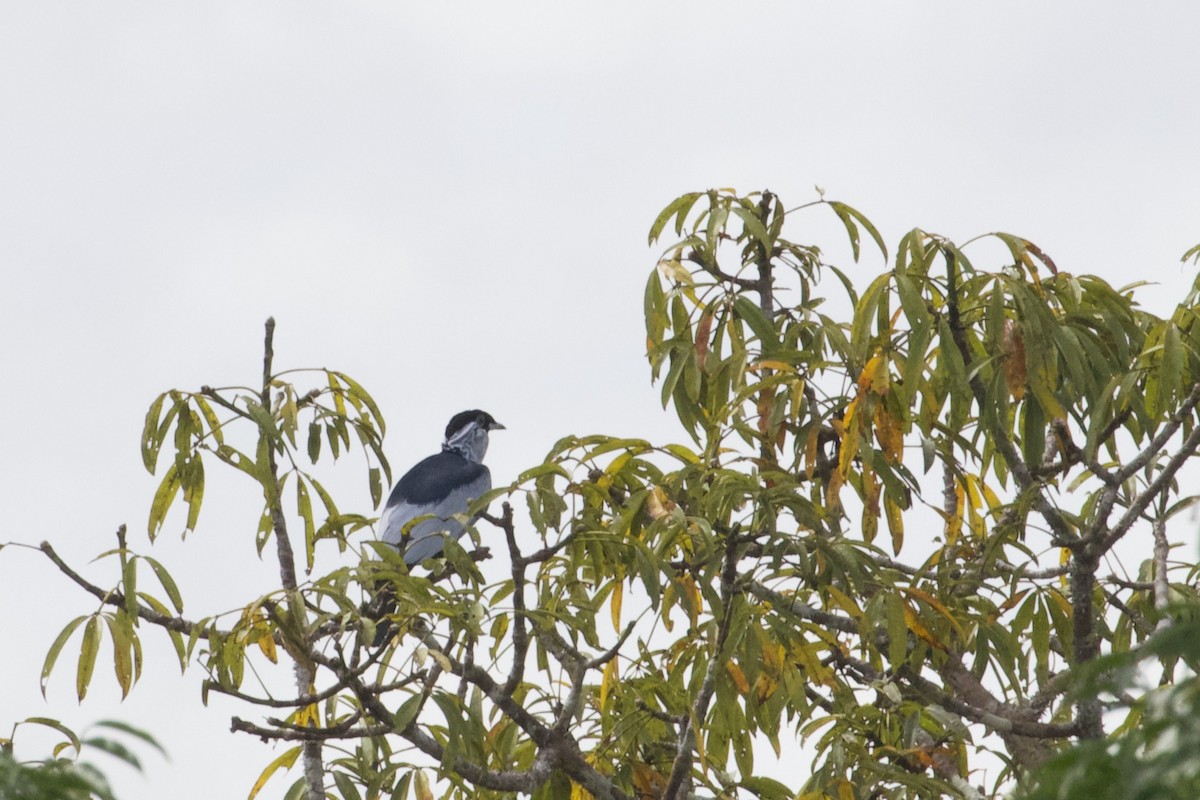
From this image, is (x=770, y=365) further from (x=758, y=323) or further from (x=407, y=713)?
(x=407, y=713)

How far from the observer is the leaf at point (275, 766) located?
17.6 ft

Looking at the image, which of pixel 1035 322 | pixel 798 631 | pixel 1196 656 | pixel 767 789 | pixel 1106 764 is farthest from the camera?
pixel 767 789

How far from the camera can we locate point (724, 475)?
4.49 meters

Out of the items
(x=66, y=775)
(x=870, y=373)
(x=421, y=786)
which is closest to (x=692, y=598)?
(x=870, y=373)

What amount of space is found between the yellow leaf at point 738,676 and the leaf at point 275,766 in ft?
5.03

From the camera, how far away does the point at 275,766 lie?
5418 mm

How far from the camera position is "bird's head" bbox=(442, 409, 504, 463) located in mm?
11352

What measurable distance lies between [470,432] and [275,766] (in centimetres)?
611

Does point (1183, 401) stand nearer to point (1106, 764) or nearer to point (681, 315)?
point (681, 315)

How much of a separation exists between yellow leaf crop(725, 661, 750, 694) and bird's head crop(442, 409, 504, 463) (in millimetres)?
6532

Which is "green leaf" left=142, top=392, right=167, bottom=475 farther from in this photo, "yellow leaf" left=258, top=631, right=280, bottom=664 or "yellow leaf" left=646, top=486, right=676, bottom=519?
"yellow leaf" left=646, top=486, right=676, bottom=519

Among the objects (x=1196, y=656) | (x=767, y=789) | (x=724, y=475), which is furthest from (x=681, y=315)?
(x=1196, y=656)

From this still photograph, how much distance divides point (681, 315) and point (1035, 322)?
132 cm

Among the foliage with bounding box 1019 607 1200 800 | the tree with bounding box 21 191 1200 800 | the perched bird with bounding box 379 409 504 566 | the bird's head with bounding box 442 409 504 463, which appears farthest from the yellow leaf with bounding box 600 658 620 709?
the bird's head with bounding box 442 409 504 463
